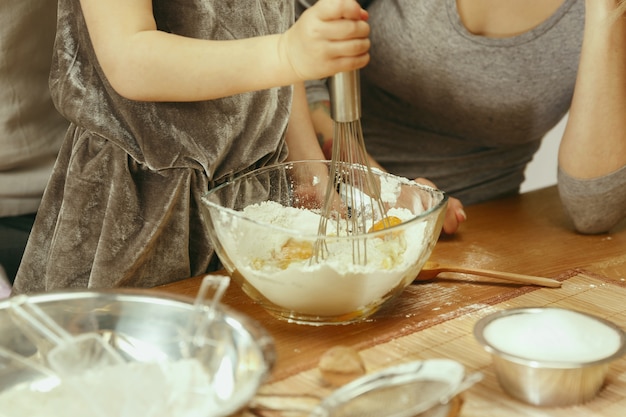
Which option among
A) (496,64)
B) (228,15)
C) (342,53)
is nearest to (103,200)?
(228,15)

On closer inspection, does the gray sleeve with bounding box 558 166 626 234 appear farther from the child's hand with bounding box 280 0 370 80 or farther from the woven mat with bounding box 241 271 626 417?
the child's hand with bounding box 280 0 370 80

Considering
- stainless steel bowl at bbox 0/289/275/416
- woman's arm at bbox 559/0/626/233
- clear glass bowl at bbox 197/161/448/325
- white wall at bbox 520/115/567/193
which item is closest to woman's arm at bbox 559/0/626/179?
woman's arm at bbox 559/0/626/233

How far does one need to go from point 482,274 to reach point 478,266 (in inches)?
1.8

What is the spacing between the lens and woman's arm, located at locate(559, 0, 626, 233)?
104 cm

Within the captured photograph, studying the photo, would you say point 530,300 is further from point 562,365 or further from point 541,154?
point 541,154

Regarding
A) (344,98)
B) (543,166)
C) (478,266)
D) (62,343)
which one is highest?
(344,98)

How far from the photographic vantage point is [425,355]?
69 cm

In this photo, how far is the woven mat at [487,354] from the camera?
0.61 m

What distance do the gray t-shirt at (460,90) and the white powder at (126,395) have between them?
68cm

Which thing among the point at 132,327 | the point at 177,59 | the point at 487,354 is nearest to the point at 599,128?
the point at 487,354

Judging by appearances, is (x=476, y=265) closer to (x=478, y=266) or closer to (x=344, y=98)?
(x=478, y=266)

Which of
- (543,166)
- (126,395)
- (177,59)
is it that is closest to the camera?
(126,395)

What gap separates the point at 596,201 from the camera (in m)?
1.05

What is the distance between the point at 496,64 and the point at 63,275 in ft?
2.30
